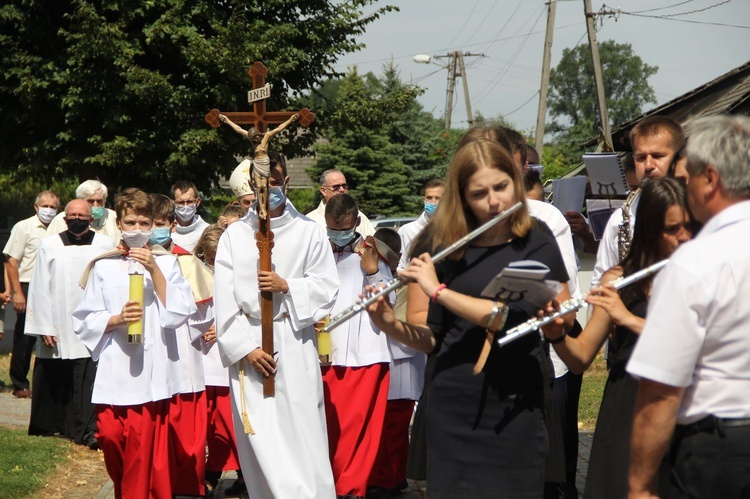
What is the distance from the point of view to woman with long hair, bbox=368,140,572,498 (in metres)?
4.21

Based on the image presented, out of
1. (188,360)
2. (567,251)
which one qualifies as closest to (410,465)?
(567,251)

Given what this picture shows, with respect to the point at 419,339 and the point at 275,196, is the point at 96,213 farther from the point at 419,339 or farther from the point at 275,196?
the point at 419,339

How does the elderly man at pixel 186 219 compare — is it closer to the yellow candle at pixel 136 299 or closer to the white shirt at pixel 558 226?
the yellow candle at pixel 136 299

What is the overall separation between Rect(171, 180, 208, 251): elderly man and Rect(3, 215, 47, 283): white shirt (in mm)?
3033

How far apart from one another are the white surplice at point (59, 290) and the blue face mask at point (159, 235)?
2.36 metres

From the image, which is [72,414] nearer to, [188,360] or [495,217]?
[188,360]

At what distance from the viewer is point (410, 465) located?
Answer: 15.4 ft

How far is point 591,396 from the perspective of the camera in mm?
12148

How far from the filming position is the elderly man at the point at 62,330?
33.9ft

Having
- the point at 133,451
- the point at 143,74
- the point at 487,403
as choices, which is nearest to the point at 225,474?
the point at 133,451

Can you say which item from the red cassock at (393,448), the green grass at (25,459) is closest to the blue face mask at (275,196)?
the red cassock at (393,448)

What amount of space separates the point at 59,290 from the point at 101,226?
1522 millimetres

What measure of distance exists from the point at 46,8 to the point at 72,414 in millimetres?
12071

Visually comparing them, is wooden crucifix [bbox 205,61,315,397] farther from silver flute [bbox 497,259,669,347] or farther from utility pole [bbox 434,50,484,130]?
utility pole [bbox 434,50,484,130]
